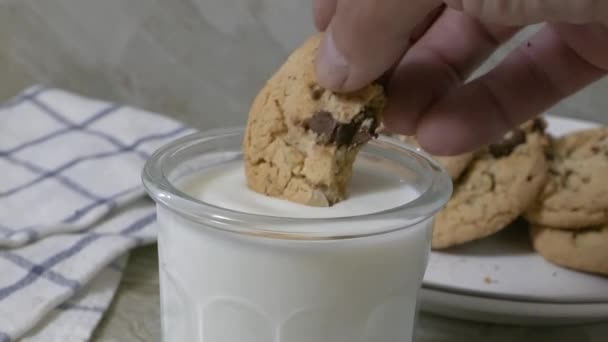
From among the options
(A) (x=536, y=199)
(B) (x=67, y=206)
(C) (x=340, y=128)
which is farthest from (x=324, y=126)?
(B) (x=67, y=206)

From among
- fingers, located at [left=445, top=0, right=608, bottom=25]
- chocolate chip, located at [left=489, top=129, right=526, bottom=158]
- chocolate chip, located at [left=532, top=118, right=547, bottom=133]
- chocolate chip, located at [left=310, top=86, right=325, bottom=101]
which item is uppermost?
fingers, located at [left=445, top=0, right=608, bottom=25]

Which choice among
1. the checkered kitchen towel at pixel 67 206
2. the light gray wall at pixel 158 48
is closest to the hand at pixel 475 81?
the checkered kitchen towel at pixel 67 206

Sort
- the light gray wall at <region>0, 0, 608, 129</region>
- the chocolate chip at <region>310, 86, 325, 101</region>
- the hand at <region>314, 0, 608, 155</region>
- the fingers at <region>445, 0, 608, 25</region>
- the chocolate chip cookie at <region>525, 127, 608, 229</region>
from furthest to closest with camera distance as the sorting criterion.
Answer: the light gray wall at <region>0, 0, 608, 129</region>, the chocolate chip cookie at <region>525, 127, 608, 229</region>, the hand at <region>314, 0, 608, 155</region>, the chocolate chip at <region>310, 86, 325, 101</region>, the fingers at <region>445, 0, 608, 25</region>

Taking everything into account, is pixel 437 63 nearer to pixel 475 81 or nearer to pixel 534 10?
pixel 475 81

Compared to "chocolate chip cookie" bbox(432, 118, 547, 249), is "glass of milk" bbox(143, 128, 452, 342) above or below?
above

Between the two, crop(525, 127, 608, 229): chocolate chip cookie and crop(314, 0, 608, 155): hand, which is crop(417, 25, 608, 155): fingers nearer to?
crop(314, 0, 608, 155): hand

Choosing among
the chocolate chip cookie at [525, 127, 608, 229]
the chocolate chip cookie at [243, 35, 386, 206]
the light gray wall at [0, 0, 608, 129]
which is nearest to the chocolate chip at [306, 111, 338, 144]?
the chocolate chip cookie at [243, 35, 386, 206]

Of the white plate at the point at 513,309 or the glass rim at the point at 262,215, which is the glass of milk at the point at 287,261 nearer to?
the glass rim at the point at 262,215
